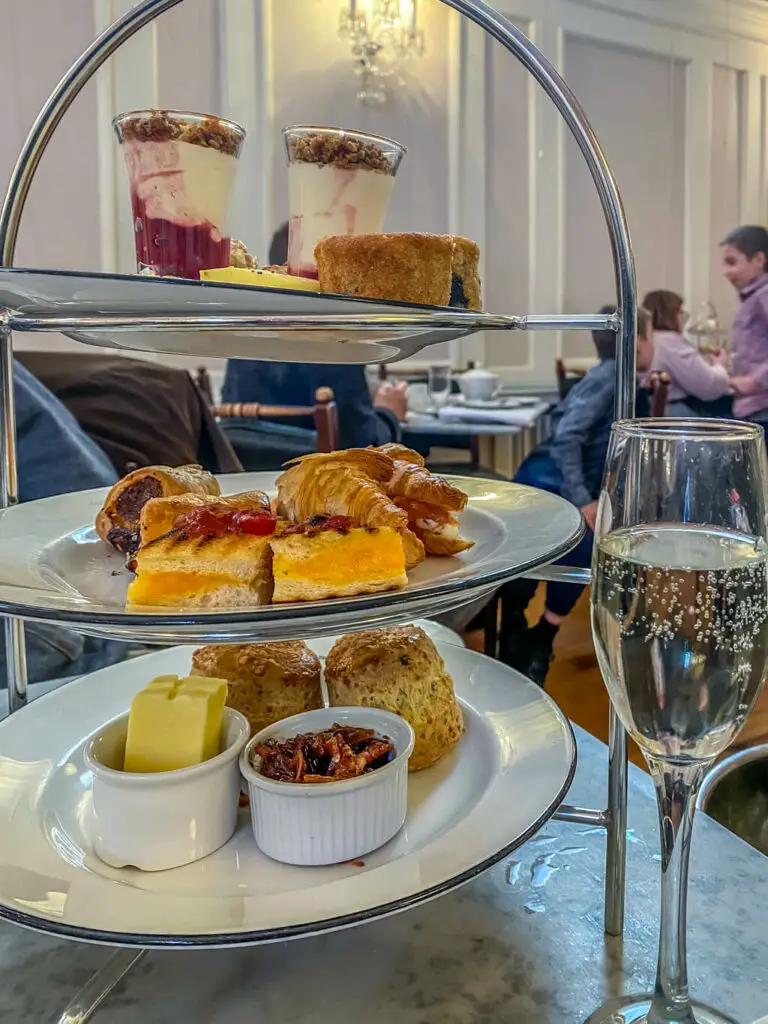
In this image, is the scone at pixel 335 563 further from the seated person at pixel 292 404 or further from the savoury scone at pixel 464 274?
the seated person at pixel 292 404

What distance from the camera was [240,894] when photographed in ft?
1.74

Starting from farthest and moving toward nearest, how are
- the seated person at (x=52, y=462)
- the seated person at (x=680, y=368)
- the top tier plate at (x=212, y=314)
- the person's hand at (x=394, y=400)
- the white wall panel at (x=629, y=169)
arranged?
1. the white wall panel at (x=629, y=169)
2. the seated person at (x=680, y=368)
3. the person's hand at (x=394, y=400)
4. the seated person at (x=52, y=462)
5. the top tier plate at (x=212, y=314)

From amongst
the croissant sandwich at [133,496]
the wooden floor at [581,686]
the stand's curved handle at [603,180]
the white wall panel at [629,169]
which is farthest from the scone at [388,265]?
the white wall panel at [629,169]

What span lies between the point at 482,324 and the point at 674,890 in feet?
1.17

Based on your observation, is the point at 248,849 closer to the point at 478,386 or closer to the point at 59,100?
the point at 59,100

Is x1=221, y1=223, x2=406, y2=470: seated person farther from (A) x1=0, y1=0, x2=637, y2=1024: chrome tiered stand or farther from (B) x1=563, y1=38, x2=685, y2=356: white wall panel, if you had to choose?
(B) x1=563, y1=38, x2=685, y2=356: white wall panel

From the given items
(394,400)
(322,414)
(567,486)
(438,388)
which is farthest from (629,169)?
(322,414)

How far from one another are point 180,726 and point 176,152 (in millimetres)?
405

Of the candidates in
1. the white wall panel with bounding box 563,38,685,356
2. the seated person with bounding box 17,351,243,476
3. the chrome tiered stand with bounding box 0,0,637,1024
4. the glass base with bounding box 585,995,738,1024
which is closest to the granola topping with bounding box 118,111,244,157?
the chrome tiered stand with bounding box 0,0,637,1024

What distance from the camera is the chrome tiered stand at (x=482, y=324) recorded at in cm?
48

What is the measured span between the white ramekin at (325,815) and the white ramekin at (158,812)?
0.10 ft

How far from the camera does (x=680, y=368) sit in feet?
13.0

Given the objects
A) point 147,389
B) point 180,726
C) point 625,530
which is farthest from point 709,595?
point 147,389

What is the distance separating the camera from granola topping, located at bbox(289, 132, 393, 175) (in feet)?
2.10
